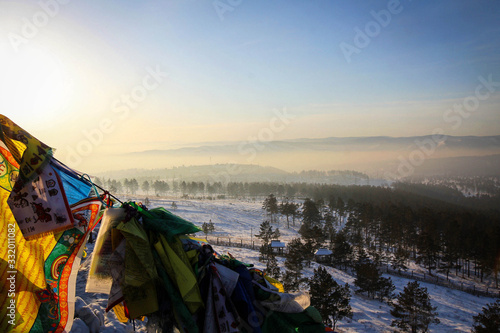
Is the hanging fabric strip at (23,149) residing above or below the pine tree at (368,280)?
above

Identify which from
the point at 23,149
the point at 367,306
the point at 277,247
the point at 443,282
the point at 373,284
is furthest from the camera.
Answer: the point at 277,247

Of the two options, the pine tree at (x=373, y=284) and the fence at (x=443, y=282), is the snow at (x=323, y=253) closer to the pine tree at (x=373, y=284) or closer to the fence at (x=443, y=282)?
the fence at (x=443, y=282)

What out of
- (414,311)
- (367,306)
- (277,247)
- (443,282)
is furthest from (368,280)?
(443,282)

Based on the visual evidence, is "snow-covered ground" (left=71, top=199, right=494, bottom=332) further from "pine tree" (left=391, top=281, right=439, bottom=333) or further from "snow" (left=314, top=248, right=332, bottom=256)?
"snow" (left=314, top=248, right=332, bottom=256)

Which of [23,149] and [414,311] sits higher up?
[23,149]

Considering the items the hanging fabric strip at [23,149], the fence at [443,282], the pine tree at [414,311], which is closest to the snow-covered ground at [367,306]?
the fence at [443,282]

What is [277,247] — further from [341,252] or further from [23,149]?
[23,149]

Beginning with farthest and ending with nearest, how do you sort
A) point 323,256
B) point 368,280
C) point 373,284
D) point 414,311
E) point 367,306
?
point 323,256
point 368,280
point 373,284
point 367,306
point 414,311

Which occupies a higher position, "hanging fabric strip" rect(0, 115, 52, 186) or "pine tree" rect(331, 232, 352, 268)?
"hanging fabric strip" rect(0, 115, 52, 186)

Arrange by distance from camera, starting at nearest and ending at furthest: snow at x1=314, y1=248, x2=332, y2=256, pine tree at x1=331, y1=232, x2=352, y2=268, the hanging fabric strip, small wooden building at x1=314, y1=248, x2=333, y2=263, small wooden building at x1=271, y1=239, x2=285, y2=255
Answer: the hanging fabric strip, pine tree at x1=331, y1=232, x2=352, y2=268, snow at x1=314, y1=248, x2=332, y2=256, small wooden building at x1=314, y1=248, x2=333, y2=263, small wooden building at x1=271, y1=239, x2=285, y2=255

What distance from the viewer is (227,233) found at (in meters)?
51.5

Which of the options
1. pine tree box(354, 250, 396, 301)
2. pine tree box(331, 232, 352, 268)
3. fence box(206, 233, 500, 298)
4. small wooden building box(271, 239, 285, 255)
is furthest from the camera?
small wooden building box(271, 239, 285, 255)

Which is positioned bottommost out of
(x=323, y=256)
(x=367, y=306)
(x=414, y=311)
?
(x=367, y=306)

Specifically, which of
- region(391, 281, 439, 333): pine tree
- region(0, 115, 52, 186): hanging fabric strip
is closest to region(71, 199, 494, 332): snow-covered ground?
region(391, 281, 439, 333): pine tree
